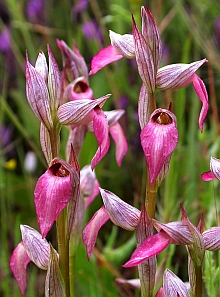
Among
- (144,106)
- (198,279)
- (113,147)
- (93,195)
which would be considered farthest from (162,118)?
(113,147)

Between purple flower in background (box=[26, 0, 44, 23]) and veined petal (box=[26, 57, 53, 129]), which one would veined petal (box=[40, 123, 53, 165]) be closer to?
veined petal (box=[26, 57, 53, 129])

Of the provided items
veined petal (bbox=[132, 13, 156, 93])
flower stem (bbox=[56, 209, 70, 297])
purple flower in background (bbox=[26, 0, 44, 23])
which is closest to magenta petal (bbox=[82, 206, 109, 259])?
flower stem (bbox=[56, 209, 70, 297])

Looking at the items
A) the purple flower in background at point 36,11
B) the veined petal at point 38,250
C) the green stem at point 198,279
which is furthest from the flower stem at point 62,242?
the purple flower in background at point 36,11

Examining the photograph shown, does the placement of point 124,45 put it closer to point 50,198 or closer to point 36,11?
point 50,198

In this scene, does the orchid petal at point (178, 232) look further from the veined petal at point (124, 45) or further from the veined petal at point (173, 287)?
Answer: the veined petal at point (124, 45)

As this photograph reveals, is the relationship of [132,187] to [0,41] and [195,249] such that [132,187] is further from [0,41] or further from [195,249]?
[195,249]

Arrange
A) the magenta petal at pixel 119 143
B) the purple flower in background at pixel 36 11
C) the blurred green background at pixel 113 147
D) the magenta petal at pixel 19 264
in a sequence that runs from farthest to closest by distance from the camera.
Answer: the purple flower in background at pixel 36 11 → the blurred green background at pixel 113 147 → the magenta petal at pixel 119 143 → the magenta petal at pixel 19 264

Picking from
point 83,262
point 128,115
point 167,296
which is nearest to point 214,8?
point 128,115
